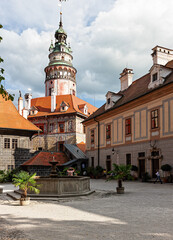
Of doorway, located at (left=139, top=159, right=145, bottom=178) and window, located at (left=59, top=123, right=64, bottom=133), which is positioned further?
window, located at (left=59, top=123, right=64, bottom=133)

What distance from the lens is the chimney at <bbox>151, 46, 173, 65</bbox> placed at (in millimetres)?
28172

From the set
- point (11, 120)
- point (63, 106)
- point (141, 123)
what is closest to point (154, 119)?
point (141, 123)

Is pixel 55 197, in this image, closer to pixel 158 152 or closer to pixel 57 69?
pixel 158 152

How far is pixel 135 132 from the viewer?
2577 cm

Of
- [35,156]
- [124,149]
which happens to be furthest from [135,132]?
[35,156]

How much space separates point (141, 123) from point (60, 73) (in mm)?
36720

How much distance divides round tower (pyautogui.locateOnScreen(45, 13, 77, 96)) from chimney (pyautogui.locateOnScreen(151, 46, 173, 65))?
104 ft

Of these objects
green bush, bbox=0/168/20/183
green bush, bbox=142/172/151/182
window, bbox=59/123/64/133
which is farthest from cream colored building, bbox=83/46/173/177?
window, bbox=59/123/64/133

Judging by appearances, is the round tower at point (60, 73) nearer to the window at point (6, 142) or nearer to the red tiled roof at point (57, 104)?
the red tiled roof at point (57, 104)

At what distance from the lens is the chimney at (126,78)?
3303 cm

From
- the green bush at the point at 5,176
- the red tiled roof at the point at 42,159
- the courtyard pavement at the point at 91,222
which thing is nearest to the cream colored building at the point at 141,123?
the red tiled roof at the point at 42,159

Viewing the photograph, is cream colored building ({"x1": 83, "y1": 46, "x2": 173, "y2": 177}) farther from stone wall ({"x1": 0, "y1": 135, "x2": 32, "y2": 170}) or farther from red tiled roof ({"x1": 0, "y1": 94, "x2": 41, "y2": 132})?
stone wall ({"x1": 0, "y1": 135, "x2": 32, "y2": 170})

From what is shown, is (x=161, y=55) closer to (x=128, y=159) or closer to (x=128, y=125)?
(x=128, y=125)

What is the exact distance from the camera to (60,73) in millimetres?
58469
